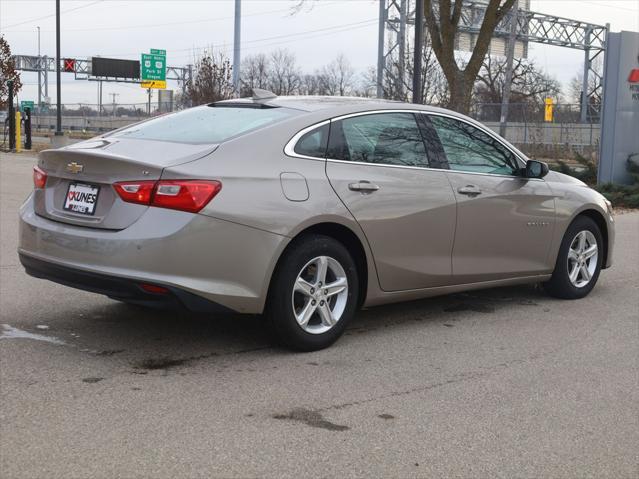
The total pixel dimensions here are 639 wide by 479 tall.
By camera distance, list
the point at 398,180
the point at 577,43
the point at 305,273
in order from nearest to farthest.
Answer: the point at 305,273 < the point at 398,180 < the point at 577,43

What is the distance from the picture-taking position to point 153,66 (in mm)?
50625

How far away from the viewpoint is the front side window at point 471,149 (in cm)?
653

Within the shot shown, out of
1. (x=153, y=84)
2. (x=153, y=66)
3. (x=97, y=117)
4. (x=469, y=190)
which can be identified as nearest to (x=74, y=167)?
(x=469, y=190)

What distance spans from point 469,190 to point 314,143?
4.67ft

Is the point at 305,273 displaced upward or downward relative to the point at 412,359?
upward

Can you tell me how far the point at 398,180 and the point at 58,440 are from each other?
3014 mm

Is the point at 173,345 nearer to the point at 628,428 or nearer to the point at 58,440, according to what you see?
the point at 58,440

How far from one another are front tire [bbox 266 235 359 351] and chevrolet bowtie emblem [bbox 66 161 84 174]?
1332 mm

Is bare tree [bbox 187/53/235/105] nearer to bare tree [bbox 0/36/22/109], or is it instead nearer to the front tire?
bare tree [bbox 0/36/22/109]

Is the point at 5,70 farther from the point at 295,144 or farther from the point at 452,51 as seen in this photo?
the point at 295,144

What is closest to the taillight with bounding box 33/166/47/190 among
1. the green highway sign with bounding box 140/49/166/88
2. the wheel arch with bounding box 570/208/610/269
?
the wheel arch with bounding box 570/208/610/269

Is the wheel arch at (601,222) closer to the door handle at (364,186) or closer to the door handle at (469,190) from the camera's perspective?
the door handle at (469,190)

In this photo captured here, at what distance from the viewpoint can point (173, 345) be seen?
559 centimetres

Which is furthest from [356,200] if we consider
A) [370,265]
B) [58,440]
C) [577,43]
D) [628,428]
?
[577,43]
